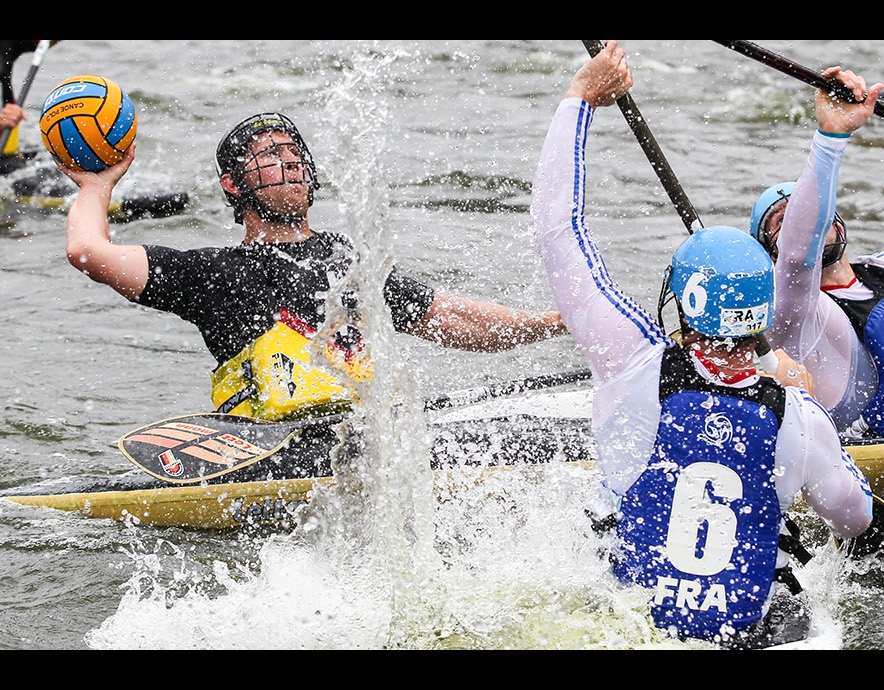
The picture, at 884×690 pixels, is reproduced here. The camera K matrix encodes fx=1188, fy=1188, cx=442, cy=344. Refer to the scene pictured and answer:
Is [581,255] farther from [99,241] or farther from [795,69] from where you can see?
[99,241]

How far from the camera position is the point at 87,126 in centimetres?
431

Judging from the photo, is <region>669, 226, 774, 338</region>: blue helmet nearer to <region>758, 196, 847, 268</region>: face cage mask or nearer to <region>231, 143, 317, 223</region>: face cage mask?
<region>758, 196, 847, 268</region>: face cage mask

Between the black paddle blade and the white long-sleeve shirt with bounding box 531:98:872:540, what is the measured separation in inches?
69.6

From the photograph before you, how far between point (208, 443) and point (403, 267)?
4.23 metres

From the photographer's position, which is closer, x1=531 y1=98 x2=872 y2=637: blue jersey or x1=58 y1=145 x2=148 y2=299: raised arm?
x1=531 y1=98 x2=872 y2=637: blue jersey

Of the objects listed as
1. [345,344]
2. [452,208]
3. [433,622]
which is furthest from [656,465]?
[452,208]

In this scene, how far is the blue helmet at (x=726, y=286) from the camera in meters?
3.22

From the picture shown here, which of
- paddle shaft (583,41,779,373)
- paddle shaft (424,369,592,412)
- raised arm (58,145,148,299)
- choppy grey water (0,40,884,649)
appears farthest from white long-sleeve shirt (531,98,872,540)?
paddle shaft (424,369,592,412)

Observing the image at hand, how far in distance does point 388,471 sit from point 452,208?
6544 mm

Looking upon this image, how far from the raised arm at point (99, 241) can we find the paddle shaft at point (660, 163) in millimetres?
1804

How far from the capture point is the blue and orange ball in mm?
4316

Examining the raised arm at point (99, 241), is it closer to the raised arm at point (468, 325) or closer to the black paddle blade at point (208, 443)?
the black paddle blade at point (208, 443)

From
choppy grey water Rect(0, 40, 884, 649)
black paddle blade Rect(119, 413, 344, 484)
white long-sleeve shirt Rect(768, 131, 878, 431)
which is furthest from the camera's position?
black paddle blade Rect(119, 413, 344, 484)

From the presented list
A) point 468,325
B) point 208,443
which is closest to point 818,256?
point 468,325
